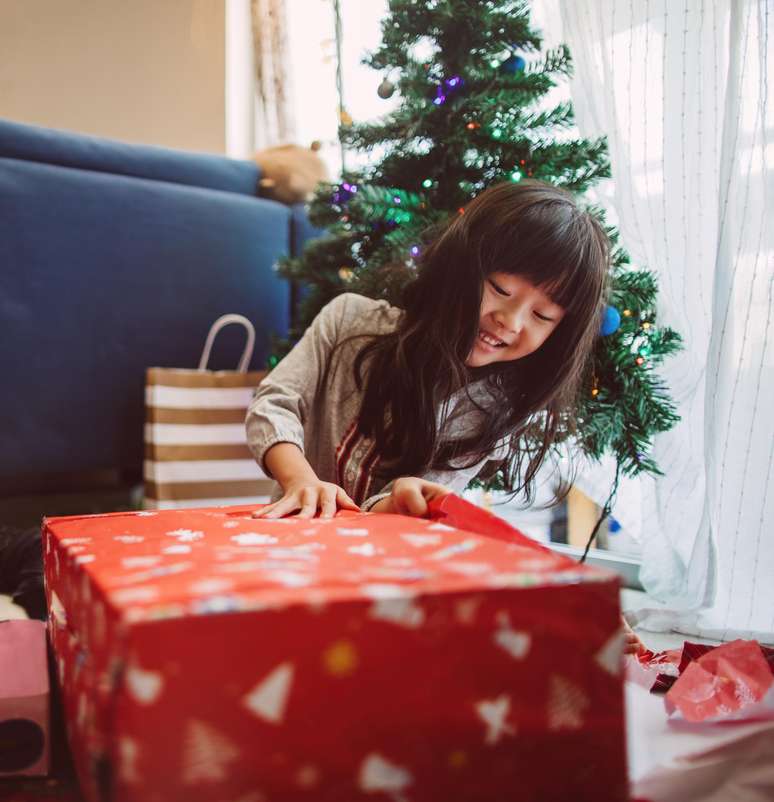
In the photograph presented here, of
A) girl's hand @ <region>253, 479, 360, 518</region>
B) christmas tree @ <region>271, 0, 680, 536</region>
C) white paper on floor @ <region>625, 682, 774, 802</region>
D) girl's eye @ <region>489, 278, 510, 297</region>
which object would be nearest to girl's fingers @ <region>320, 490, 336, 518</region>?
girl's hand @ <region>253, 479, 360, 518</region>

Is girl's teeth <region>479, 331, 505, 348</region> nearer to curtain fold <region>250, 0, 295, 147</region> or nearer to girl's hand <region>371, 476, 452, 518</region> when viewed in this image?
girl's hand <region>371, 476, 452, 518</region>

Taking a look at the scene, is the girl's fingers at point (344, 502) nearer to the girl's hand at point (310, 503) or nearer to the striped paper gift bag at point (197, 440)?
the girl's hand at point (310, 503)

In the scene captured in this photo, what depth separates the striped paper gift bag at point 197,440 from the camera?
5.50 ft

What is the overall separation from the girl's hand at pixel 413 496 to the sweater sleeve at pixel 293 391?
25 centimetres

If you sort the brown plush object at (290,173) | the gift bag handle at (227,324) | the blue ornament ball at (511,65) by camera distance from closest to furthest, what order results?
the blue ornament ball at (511,65) → the gift bag handle at (227,324) → the brown plush object at (290,173)

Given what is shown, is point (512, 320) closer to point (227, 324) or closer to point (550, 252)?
point (550, 252)

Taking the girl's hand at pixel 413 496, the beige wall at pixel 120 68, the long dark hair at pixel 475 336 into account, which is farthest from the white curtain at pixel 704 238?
the beige wall at pixel 120 68

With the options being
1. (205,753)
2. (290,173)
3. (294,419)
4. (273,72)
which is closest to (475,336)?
(294,419)

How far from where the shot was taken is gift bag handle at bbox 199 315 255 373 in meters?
1.83

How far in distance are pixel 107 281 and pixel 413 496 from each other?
4.54 feet

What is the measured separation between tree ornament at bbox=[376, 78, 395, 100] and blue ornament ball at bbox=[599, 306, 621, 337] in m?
0.58

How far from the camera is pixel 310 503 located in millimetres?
695

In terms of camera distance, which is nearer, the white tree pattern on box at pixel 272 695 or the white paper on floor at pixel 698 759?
the white tree pattern on box at pixel 272 695

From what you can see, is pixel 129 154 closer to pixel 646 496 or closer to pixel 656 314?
pixel 656 314
